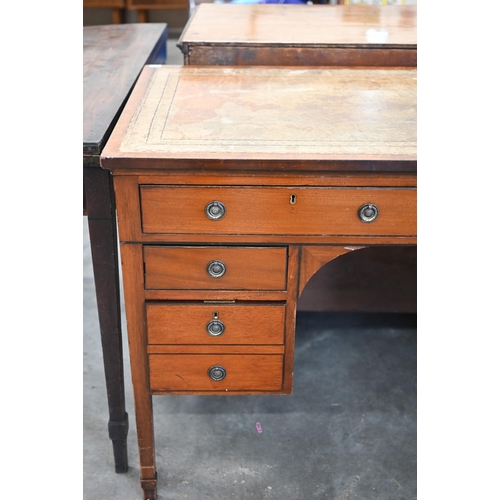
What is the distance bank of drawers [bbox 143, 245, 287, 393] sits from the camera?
103cm

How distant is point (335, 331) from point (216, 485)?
682 millimetres

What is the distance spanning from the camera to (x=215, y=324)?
1.09 meters

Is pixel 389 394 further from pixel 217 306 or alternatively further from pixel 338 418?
pixel 217 306

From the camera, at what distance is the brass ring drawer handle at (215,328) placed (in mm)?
1085

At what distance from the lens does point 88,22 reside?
4645mm

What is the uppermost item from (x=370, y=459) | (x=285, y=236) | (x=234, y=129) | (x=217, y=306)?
(x=234, y=129)

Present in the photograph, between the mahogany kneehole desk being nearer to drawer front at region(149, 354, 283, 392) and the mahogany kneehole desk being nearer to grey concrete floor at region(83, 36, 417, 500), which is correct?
drawer front at region(149, 354, 283, 392)

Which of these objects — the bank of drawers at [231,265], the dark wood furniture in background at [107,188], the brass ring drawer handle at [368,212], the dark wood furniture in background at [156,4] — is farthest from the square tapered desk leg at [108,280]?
the dark wood furniture in background at [156,4]

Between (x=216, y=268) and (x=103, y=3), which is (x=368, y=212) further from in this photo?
(x=103, y=3)

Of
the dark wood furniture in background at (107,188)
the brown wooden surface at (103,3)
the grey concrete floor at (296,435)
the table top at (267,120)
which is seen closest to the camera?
the table top at (267,120)

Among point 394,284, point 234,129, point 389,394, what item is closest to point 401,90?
point 234,129

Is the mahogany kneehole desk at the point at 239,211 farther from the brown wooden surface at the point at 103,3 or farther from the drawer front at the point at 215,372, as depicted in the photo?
the brown wooden surface at the point at 103,3

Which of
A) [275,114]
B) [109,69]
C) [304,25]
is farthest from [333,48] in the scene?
[109,69]

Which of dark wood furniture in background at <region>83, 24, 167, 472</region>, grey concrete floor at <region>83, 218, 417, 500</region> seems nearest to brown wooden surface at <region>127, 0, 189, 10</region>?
dark wood furniture in background at <region>83, 24, 167, 472</region>
